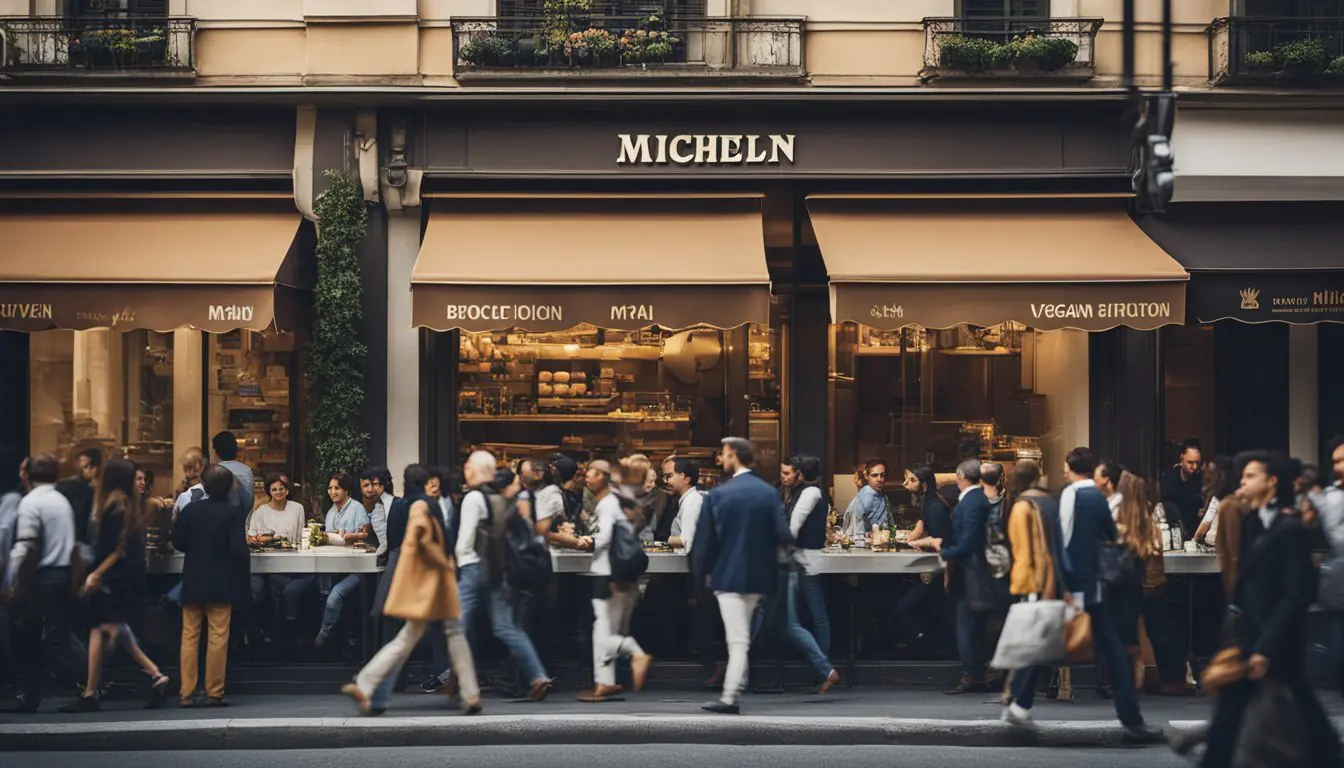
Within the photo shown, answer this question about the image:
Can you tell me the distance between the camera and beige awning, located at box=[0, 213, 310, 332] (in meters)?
12.9

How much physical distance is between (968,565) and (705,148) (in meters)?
5.40

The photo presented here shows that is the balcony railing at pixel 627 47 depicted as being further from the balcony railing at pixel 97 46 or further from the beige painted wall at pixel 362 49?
the balcony railing at pixel 97 46

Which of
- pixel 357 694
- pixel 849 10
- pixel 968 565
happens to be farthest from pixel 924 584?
pixel 849 10

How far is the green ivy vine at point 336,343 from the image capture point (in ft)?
44.3

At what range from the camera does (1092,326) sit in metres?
12.8

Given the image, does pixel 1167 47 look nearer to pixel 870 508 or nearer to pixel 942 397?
pixel 942 397

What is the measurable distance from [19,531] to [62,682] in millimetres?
1847

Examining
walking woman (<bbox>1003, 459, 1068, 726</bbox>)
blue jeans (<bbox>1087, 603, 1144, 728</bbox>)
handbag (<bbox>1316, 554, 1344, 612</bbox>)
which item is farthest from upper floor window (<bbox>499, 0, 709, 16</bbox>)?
handbag (<bbox>1316, 554, 1344, 612</bbox>)

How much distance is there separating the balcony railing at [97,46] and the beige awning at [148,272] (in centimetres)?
156

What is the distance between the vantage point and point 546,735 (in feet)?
30.4

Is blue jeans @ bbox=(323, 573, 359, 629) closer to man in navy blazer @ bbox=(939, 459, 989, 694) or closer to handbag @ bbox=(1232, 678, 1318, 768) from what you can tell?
man in navy blazer @ bbox=(939, 459, 989, 694)

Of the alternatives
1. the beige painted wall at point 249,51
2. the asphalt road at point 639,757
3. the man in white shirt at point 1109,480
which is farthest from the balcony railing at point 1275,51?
the beige painted wall at point 249,51

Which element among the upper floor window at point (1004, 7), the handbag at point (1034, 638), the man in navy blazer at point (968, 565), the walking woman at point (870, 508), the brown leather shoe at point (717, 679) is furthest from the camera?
the upper floor window at point (1004, 7)

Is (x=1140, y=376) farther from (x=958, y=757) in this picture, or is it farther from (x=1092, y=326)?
(x=958, y=757)
